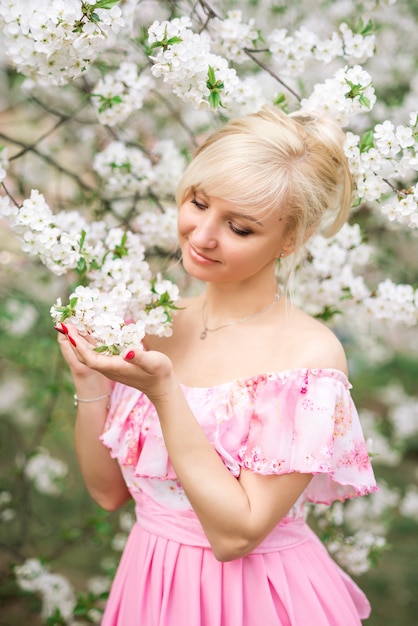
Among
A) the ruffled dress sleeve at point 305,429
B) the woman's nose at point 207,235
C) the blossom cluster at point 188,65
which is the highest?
the blossom cluster at point 188,65

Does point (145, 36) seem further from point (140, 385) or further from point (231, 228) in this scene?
point (140, 385)

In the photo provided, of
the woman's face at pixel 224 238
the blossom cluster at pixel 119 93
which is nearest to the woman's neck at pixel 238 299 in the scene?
the woman's face at pixel 224 238

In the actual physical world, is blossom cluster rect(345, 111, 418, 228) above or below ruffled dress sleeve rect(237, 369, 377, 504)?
above

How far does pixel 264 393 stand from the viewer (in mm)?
1647

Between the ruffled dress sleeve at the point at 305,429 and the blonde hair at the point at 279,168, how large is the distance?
1.30ft

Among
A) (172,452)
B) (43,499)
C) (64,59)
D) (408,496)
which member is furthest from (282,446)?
(43,499)

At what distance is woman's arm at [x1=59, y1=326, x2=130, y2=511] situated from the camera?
1878 millimetres

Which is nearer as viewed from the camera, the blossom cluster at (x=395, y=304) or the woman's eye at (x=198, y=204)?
the woman's eye at (x=198, y=204)

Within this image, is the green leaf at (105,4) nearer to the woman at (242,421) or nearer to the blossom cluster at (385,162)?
the woman at (242,421)

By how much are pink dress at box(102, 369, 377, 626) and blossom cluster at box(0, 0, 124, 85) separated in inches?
33.9

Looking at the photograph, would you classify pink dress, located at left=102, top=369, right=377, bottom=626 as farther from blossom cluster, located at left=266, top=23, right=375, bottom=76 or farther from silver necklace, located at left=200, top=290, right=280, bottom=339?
blossom cluster, located at left=266, top=23, right=375, bottom=76

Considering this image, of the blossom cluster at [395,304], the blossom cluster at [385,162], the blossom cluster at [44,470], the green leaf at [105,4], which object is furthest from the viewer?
the blossom cluster at [44,470]

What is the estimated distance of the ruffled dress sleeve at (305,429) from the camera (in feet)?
5.16

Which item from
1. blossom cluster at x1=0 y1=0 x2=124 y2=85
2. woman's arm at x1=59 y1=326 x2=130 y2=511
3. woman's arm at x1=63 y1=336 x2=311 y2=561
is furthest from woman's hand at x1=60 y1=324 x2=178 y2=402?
blossom cluster at x1=0 y1=0 x2=124 y2=85
